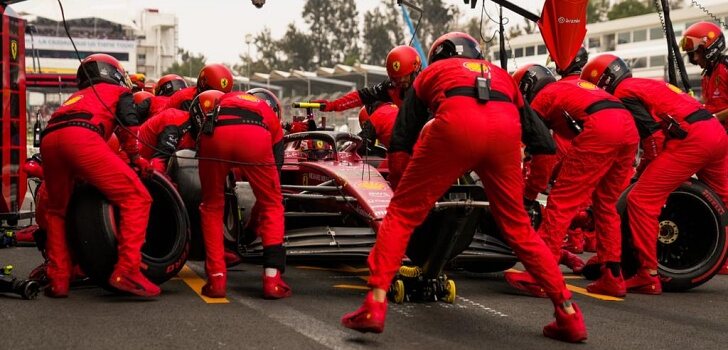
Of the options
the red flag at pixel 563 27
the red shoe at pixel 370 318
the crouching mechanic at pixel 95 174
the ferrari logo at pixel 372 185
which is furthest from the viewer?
the red flag at pixel 563 27

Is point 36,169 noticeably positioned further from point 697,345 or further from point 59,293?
point 697,345

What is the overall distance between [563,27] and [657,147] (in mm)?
2126

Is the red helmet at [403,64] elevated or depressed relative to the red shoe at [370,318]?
elevated

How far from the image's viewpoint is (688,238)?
7.86 metres

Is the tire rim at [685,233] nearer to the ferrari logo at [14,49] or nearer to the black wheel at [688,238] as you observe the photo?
the black wheel at [688,238]

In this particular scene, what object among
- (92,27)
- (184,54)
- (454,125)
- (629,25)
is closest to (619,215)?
(454,125)

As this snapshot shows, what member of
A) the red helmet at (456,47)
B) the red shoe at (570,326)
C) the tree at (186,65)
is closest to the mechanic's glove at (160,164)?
the red helmet at (456,47)

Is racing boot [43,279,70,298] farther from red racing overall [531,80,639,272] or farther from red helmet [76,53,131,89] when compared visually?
red racing overall [531,80,639,272]

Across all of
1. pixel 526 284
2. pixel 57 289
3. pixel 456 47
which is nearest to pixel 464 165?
pixel 456 47

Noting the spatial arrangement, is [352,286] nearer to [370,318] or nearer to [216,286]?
[216,286]

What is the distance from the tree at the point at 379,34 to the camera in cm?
8312

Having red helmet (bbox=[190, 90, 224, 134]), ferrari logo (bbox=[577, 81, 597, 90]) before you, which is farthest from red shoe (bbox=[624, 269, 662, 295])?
red helmet (bbox=[190, 90, 224, 134])

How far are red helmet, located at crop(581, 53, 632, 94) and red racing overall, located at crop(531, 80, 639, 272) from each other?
431 mm

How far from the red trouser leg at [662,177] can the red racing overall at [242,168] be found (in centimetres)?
267
